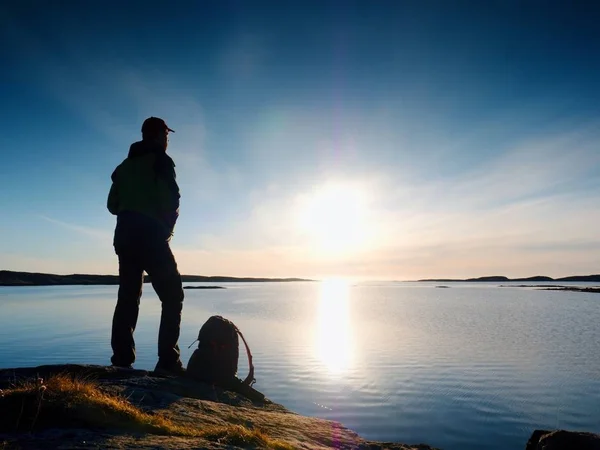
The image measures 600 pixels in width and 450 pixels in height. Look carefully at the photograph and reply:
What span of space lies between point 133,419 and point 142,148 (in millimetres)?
4773

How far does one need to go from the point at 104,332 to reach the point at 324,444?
77.1 feet

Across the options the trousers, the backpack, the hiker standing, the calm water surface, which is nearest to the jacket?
the hiker standing

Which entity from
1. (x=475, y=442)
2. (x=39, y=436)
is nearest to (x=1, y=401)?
(x=39, y=436)

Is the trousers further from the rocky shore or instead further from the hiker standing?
the rocky shore

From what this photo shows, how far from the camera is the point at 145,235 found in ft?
23.5

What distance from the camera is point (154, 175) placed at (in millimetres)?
7273

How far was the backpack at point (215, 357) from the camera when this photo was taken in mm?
7988

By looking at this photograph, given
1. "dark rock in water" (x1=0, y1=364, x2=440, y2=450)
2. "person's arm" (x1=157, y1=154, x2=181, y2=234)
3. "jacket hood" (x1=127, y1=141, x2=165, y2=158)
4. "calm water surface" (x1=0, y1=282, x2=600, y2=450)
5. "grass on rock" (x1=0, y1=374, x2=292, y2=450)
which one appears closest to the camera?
"dark rock in water" (x1=0, y1=364, x2=440, y2=450)

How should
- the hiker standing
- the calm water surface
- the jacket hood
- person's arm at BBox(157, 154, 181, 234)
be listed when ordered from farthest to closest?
the calm water surface < the jacket hood < person's arm at BBox(157, 154, 181, 234) < the hiker standing

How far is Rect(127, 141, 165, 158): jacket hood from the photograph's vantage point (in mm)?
7447

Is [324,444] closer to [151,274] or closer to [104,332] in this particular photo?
[151,274]

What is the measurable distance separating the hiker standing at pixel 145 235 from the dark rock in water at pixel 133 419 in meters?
0.84

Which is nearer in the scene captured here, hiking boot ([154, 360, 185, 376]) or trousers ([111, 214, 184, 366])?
trousers ([111, 214, 184, 366])

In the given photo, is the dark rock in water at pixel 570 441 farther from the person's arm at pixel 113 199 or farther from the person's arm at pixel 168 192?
the person's arm at pixel 113 199
